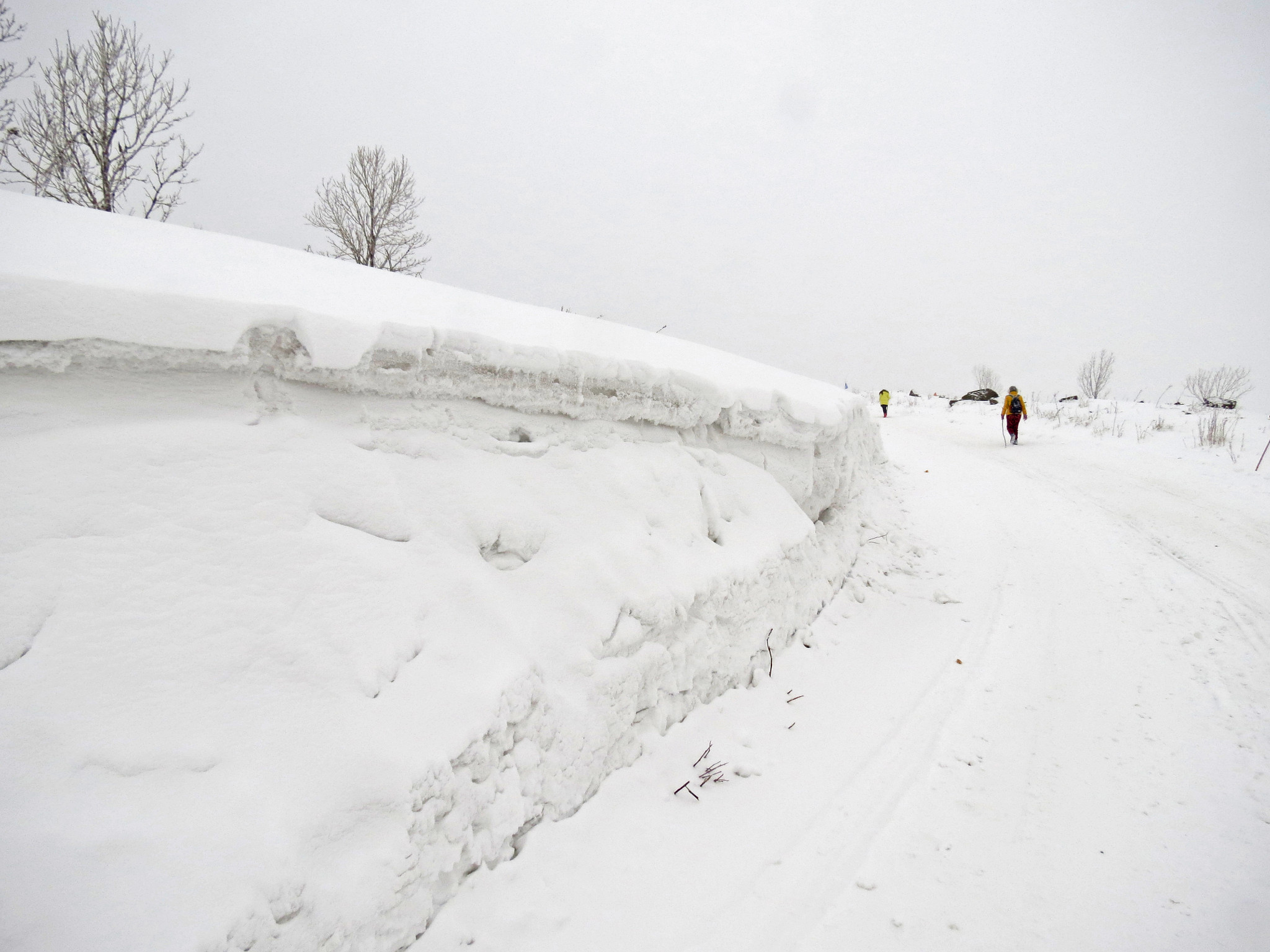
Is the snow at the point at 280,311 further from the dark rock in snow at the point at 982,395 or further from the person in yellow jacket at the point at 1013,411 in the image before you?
the dark rock in snow at the point at 982,395

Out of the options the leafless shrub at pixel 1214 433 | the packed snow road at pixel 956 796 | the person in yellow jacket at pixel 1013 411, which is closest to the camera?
the packed snow road at pixel 956 796

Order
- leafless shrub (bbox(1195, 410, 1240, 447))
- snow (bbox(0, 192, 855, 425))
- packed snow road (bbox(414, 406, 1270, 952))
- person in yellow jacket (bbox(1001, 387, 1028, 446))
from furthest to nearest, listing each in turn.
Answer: person in yellow jacket (bbox(1001, 387, 1028, 446))
leafless shrub (bbox(1195, 410, 1240, 447))
packed snow road (bbox(414, 406, 1270, 952))
snow (bbox(0, 192, 855, 425))

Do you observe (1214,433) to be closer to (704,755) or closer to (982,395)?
(704,755)

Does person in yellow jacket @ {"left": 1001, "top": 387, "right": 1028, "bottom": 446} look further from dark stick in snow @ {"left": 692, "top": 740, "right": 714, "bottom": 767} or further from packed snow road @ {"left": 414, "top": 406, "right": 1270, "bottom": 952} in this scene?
dark stick in snow @ {"left": 692, "top": 740, "right": 714, "bottom": 767}

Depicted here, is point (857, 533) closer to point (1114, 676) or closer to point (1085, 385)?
point (1114, 676)

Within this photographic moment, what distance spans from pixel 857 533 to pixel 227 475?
5091 millimetres

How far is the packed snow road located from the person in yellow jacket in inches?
290

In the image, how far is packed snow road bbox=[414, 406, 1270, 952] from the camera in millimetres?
1938

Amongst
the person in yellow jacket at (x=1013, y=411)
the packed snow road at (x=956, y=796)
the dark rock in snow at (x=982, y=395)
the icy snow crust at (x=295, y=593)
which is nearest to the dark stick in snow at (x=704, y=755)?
the packed snow road at (x=956, y=796)

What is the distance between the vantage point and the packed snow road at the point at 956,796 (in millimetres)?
1938

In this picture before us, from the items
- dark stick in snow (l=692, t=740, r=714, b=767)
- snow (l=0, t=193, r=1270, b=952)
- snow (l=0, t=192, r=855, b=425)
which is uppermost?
snow (l=0, t=192, r=855, b=425)

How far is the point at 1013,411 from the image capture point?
38.2ft

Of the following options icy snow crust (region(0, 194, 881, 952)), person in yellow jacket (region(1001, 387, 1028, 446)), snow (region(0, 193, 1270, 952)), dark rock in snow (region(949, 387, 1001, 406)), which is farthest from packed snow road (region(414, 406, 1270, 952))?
dark rock in snow (region(949, 387, 1001, 406))

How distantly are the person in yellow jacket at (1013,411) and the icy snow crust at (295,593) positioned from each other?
1152 cm
